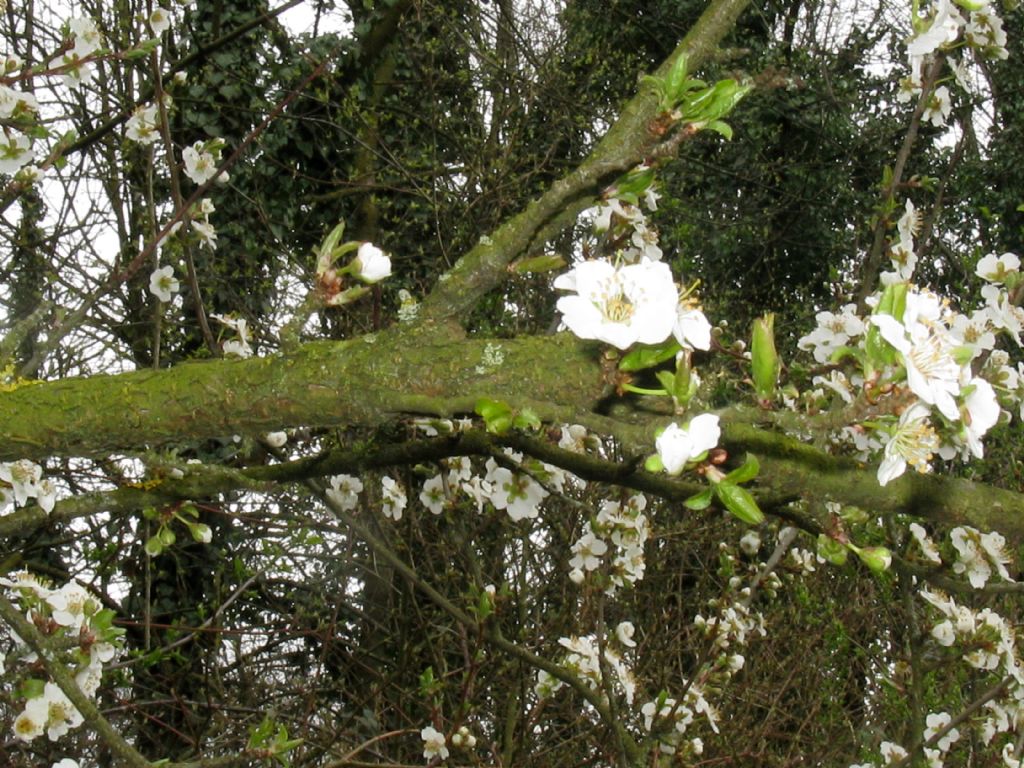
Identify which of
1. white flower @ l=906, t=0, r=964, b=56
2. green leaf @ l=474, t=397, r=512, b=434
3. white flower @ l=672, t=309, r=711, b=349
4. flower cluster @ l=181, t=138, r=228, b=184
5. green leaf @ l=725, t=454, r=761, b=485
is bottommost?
green leaf @ l=725, t=454, r=761, b=485

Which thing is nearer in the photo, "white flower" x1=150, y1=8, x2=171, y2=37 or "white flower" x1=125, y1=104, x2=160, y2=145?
"white flower" x1=125, y1=104, x2=160, y2=145

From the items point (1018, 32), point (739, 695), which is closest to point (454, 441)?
point (739, 695)

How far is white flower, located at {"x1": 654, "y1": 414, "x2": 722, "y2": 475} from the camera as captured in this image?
2.89ft

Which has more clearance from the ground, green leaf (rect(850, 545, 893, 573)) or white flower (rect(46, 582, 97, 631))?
white flower (rect(46, 582, 97, 631))

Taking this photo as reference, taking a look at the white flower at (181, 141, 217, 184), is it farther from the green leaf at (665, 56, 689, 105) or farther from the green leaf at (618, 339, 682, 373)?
the green leaf at (618, 339, 682, 373)

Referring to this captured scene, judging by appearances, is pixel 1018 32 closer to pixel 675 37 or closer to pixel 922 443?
pixel 675 37

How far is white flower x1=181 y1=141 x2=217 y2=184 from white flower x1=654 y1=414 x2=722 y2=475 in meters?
2.56

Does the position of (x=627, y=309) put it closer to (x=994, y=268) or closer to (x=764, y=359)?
(x=764, y=359)

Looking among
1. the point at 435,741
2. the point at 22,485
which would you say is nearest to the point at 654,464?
the point at 22,485

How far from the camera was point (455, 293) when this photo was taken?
105cm

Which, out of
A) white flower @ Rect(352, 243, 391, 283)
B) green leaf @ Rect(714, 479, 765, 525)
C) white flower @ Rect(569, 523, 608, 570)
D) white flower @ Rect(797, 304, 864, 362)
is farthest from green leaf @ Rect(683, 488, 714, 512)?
white flower @ Rect(569, 523, 608, 570)

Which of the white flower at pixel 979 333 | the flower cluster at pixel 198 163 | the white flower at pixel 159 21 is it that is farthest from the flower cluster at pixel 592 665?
the white flower at pixel 159 21

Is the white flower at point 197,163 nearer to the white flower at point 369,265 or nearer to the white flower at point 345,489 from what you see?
the white flower at point 345,489

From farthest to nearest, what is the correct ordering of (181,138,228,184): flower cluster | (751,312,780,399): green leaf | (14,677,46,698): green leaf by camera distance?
(181,138,228,184): flower cluster → (14,677,46,698): green leaf → (751,312,780,399): green leaf
